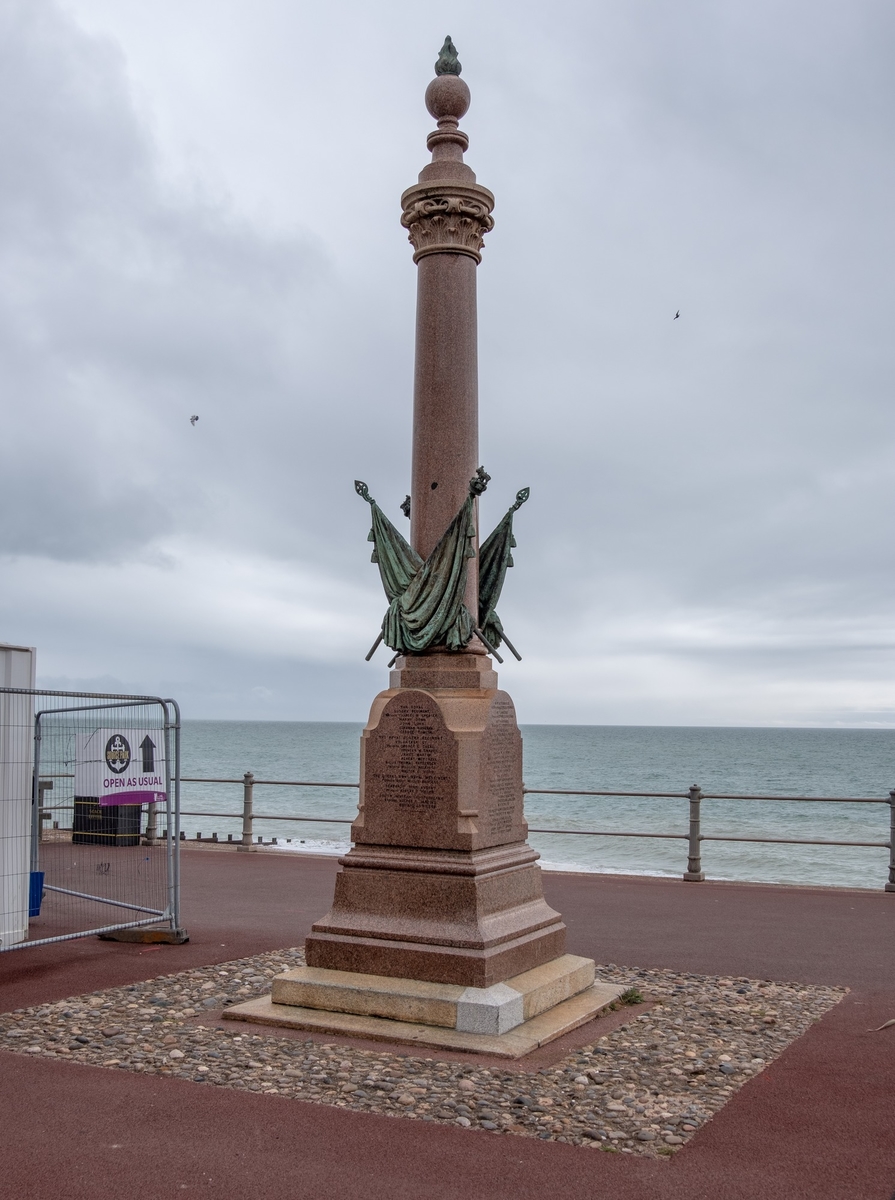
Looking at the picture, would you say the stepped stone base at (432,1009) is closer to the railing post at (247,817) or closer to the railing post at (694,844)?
the railing post at (694,844)

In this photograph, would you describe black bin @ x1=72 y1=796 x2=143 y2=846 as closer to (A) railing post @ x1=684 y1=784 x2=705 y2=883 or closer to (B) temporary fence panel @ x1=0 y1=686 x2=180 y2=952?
(B) temporary fence panel @ x1=0 y1=686 x2=180 y2=952

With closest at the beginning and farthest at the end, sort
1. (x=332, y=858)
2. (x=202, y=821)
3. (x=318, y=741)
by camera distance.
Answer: (x=332, y=858), (x=202, y=821), (x=318, y=741)

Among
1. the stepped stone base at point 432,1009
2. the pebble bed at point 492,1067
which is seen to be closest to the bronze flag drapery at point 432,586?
the stepped stone base at point 432,1009

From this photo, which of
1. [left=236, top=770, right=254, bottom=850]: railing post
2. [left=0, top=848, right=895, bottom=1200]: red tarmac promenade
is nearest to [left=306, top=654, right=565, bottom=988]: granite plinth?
[left=0, top=848, right=895, bottom=1200]: red tarmac promenade

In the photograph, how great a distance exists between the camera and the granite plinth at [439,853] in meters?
6.79

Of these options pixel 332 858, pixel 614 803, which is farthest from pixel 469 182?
pixel 614 803

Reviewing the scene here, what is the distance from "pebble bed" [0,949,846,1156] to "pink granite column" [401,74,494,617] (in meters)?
2.96

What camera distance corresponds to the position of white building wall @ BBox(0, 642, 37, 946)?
28.6 feet

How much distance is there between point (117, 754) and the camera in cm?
966

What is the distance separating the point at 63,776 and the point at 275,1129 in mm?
5612

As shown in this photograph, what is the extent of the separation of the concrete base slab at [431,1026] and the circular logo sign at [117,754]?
3134mm

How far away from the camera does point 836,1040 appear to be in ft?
21.0

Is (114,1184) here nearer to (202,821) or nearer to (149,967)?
(149,967)

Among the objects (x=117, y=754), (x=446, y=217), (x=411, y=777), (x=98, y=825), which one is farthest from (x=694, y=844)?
(x=446, y=217)
